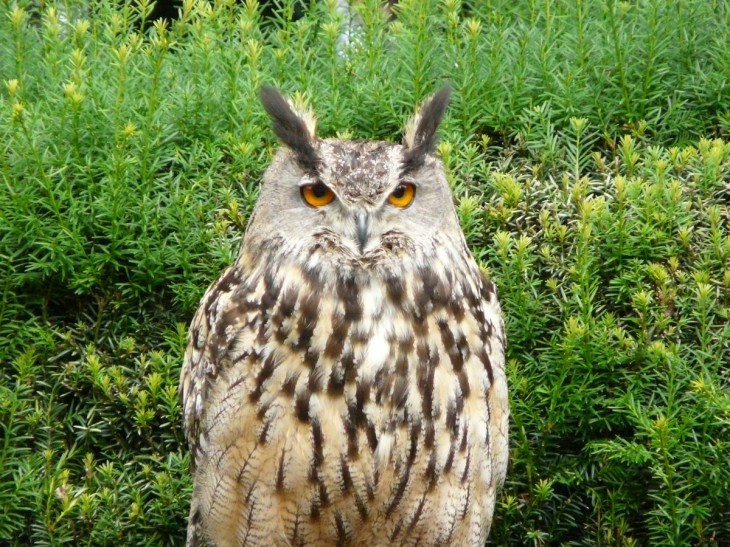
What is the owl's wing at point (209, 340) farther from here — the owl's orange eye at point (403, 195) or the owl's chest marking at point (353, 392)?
the owl's orange eye at point (403, 195)

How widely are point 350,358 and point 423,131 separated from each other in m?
0.62

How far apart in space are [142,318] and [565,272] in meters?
1.34

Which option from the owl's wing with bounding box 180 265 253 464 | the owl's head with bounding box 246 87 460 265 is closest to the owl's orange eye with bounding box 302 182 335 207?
the owl's head with bounding box 246 87 460 265

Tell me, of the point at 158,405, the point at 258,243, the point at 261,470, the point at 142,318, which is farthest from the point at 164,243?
the point at 261,470

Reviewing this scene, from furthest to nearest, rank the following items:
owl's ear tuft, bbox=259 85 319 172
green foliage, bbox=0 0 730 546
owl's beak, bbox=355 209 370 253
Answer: green foliage, bbox=0 0 730 546
owl's ear tuft, bbox=259 85 319 172
owl's beak, bbox=355 209 370 253

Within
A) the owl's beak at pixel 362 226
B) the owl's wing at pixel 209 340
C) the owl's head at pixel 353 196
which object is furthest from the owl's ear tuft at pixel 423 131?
the owl's wing at pixel 209 340

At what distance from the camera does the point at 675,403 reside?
3131mm

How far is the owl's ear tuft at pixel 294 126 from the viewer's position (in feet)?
8.91

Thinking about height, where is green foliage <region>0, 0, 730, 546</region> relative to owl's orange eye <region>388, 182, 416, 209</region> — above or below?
below

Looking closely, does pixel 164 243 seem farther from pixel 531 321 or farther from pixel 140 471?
pixel 531 321

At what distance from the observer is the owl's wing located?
280 centimetres

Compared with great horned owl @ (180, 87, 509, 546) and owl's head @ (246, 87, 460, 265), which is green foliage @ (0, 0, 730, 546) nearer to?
great horned owl @ (180, 87, 509, 546)

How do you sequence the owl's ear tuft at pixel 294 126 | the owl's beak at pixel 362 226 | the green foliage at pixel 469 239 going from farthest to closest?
the green foliage at pixel 469 239 < the owl's ear tuft at pixel 294 126 < the owl's beak at pixel 362 226

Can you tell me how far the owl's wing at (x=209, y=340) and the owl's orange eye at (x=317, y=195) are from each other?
29 cm
